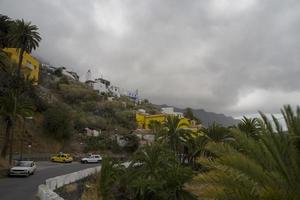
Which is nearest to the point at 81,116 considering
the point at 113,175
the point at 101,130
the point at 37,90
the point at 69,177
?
the point at 101,130

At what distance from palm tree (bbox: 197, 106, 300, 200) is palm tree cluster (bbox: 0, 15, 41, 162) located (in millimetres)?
31707

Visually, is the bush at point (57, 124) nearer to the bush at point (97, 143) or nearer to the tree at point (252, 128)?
the bush at point (97, 143)

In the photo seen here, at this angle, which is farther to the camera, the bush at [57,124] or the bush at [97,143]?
the bush at [97,143]

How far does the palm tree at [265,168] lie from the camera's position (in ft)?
27.4

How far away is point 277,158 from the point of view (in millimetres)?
8516

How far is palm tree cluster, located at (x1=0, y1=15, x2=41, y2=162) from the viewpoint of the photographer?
146ft

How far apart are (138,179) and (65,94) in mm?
76319

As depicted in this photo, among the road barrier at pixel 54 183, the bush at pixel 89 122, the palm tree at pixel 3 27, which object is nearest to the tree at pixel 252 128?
the road barrier at pixel 54 183

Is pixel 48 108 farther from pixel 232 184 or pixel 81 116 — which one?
pixel 232 184

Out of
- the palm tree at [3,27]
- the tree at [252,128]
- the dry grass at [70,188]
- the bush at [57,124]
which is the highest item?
the palm tree at [3,27]

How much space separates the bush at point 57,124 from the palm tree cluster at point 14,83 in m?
5.77

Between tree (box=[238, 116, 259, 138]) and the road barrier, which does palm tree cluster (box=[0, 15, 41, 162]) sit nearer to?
the road barrier

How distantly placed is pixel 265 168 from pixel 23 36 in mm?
54164

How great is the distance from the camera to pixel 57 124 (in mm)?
70438
